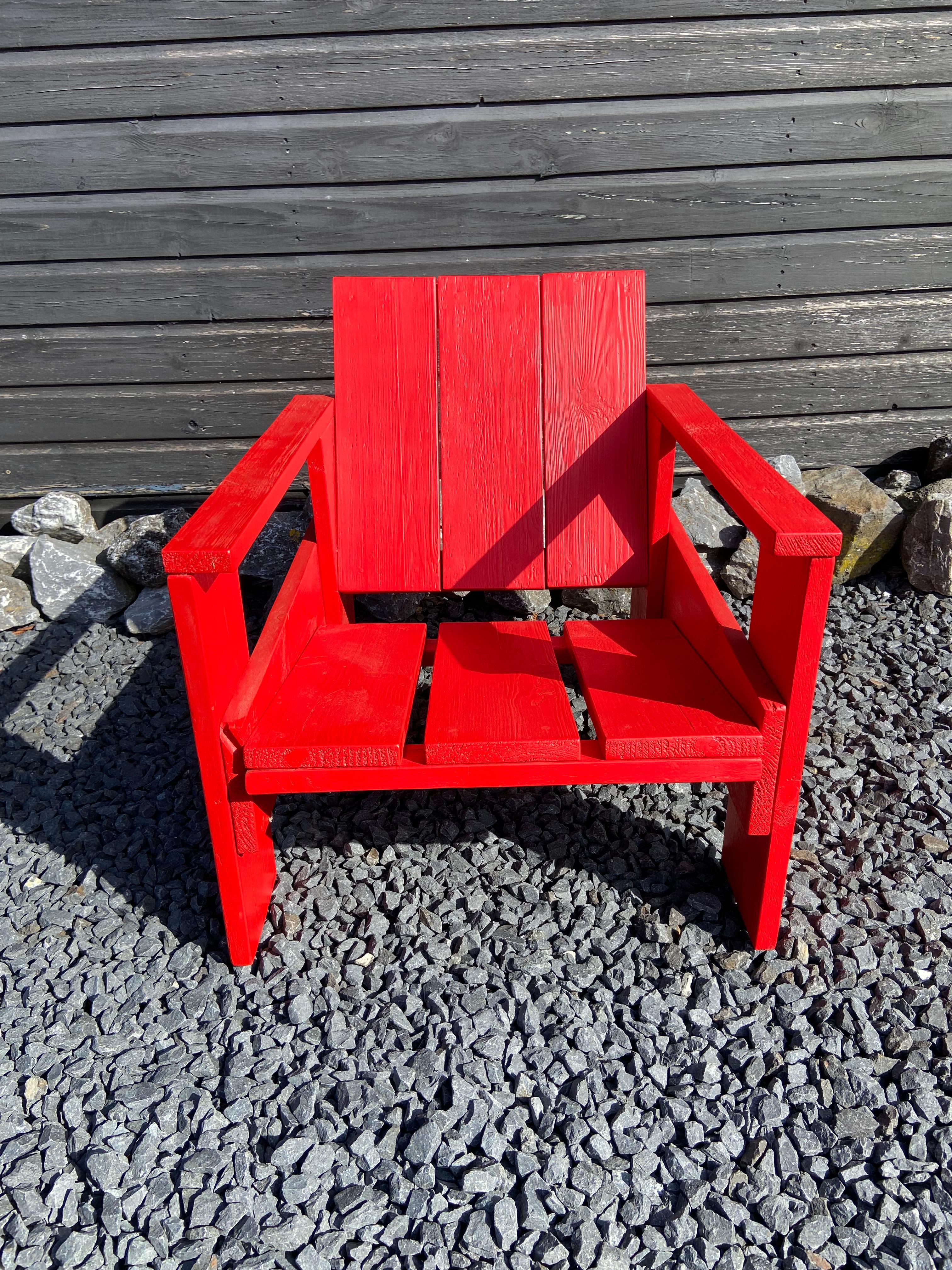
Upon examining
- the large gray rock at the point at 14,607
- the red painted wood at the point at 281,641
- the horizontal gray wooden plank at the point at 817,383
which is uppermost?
the horizontal gray wooden plank at the point at 817,383

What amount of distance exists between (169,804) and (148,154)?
6.13ft

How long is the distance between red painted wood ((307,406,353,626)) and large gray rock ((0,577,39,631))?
1.35m

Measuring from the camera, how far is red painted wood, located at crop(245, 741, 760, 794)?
144cm

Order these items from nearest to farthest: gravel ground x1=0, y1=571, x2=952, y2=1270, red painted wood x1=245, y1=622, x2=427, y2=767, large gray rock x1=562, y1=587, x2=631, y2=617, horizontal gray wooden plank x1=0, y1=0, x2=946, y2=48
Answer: gravel ground x1=0, y1=571, x2=952, y2=1270, red painted wood x1=245, y1=622, x2=427, y2=767, horizontal gray wooden plank x1=0, y1=0, x2=946, y2=48, large gray rock x1=562, y1=587, x2=631, y2=617

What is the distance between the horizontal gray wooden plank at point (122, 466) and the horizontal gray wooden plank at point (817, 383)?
4.71ft

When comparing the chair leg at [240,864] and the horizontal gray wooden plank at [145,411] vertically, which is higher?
the horizontal gray wooden plank at [145,411]

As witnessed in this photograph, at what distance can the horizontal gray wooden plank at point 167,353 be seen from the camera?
2.83 meters

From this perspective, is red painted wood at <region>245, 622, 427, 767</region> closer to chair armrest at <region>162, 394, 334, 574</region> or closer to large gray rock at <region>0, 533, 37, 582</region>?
chair armrest at <region>162, 394, 334, 574</region>

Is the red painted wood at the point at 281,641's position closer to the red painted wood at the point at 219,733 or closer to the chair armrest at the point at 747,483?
the red painted wood at the point at 219,733

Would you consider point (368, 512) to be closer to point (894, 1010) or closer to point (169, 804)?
point (169, 804)

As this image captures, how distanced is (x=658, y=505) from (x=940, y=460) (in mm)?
1484

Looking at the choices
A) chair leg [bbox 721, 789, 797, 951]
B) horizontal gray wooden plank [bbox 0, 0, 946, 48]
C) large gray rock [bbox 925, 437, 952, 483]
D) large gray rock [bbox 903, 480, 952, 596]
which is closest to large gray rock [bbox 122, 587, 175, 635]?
horizontal gray wooden plank [bbox 0, 0, 946, 48]

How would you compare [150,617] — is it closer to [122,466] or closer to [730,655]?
[122,466]

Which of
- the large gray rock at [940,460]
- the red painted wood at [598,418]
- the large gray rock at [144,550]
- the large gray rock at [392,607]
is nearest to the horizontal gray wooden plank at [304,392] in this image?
the large gray rock at [940,460]
